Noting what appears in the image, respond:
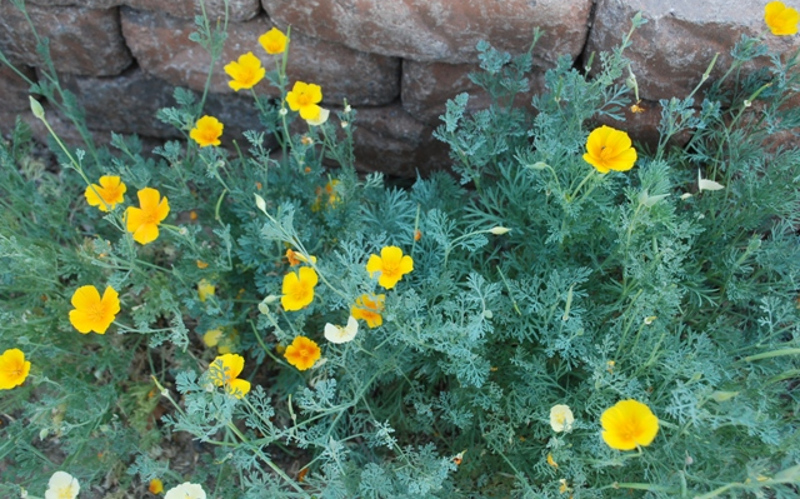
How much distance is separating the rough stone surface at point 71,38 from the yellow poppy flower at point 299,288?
126cm

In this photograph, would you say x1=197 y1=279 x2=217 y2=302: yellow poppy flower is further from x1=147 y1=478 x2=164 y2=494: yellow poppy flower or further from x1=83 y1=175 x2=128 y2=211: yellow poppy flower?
x1=147 y1=478 x2=164 y2=494: yellow poppy flower

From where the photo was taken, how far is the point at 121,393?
2303 mm

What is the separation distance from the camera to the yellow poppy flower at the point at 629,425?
1.42 metres

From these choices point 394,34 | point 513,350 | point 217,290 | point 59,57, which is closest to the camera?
point 513,350

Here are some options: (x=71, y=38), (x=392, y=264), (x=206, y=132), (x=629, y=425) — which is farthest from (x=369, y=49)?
(x=629, y=425)

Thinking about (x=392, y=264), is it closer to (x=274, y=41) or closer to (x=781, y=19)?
(x=274, y=41)

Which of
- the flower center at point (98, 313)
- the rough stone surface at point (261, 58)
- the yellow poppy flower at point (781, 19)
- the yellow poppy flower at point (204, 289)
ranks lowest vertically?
the yellow poppy flower at point (204, 289)

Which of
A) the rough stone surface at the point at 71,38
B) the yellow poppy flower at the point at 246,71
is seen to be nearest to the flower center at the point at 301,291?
the yellow poppy flower at the point at 246,71

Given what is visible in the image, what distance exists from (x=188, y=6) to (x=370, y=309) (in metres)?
1.26

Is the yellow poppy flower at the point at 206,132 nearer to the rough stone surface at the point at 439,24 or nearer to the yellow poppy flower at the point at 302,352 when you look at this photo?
the rough stone surface at the point at 439,24

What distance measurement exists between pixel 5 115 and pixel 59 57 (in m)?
0.52

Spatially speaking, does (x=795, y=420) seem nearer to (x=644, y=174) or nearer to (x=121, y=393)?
(x=644, y=174)

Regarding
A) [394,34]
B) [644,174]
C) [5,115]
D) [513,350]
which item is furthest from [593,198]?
[5,115]

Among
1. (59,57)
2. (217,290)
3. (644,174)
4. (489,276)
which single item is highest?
(644,174)
